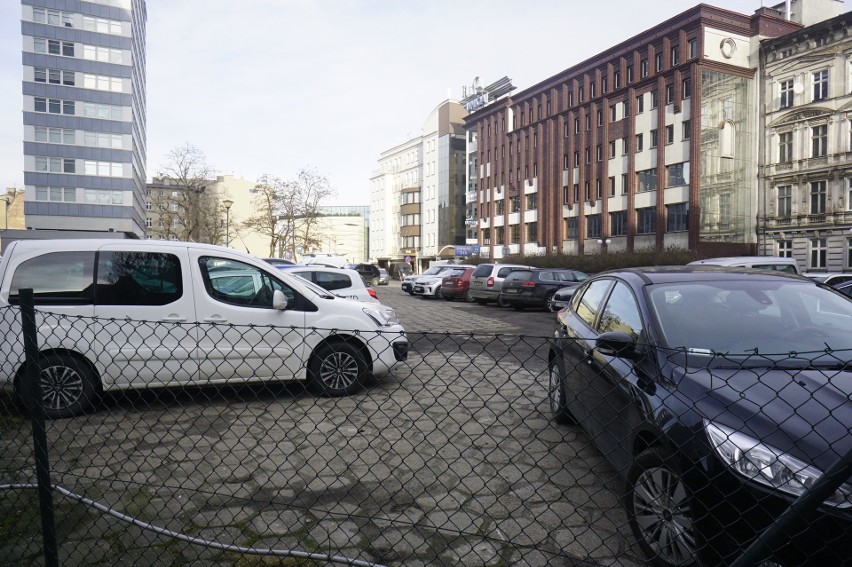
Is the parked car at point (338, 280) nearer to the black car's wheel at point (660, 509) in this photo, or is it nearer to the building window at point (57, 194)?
the black car's wheel at point (660, 509)

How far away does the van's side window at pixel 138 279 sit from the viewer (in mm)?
6457

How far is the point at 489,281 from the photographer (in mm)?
23828

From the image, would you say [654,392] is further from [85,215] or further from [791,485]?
[85,215]

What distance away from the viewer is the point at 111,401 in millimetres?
6777

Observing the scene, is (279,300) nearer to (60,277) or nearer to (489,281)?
(60,277)

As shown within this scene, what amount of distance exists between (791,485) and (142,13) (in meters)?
92.2

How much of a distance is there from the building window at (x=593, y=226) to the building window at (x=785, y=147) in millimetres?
15112

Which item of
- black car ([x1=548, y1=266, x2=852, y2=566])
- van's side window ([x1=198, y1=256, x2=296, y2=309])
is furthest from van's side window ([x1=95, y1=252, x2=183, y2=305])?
black car ([x1=548, y1=266, x2=852, y2=566])

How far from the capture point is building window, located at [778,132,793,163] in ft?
136

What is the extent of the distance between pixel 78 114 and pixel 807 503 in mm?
71534

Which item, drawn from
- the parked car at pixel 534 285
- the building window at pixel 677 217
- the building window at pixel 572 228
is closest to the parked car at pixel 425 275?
the parked car at pixel 534 285

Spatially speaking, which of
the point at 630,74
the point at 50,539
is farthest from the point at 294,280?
the point at 630,74

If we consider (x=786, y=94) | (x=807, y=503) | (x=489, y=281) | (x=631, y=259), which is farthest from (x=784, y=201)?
(x=807, y=503)

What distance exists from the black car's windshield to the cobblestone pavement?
117cm
